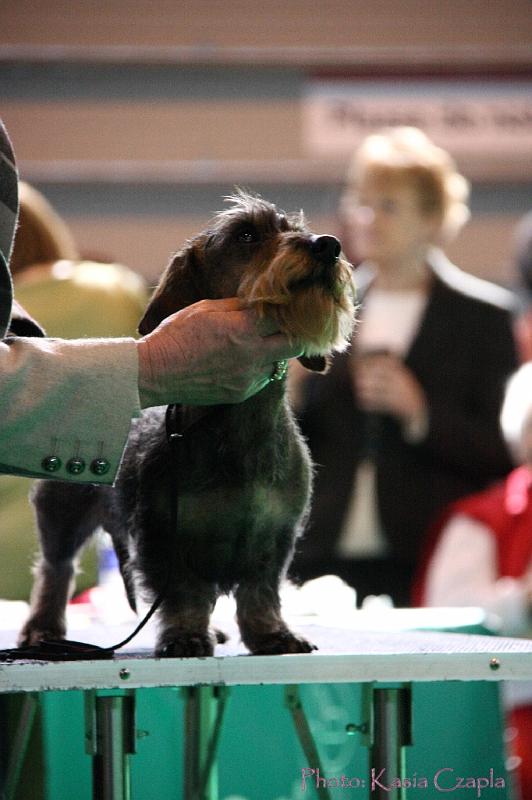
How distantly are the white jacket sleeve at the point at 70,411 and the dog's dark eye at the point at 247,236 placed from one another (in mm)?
302

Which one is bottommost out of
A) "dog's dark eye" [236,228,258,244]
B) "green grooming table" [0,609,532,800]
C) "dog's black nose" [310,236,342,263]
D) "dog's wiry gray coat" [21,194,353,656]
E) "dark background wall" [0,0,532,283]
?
"green grooming table" [0,609,532,800]

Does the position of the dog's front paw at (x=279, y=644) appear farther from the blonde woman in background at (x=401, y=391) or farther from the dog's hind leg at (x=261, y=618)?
the blonde woman in background at (x=401, y=391)

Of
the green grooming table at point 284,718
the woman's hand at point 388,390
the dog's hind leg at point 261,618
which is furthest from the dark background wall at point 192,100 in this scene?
the dog's hind leg at point 261,618

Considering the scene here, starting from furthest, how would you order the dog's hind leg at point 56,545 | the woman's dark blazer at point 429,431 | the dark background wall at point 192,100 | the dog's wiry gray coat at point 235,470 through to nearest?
the dark background wall at point 192,100 < the woman's dark blazer at point 429,431 < the dog's hind leg at point 56,545 < the dog's wiry gray coat at point 235,470

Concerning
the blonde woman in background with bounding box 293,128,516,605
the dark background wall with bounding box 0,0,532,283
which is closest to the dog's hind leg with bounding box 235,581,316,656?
the blonde woman in background with bounding box 293,128,516,605

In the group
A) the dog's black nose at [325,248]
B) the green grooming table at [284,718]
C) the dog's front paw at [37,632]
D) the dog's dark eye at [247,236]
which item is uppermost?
the dog's dark eye at [247,236]

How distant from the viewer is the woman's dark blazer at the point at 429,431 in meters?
3.32

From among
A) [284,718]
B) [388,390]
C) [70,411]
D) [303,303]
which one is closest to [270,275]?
[303,303]

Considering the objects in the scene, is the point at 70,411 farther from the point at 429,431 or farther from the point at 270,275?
the point at 429,431

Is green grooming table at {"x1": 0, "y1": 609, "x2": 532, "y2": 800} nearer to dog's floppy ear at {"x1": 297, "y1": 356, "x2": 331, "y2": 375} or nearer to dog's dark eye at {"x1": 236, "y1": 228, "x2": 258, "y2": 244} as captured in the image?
dog's floppy ear at {"x1": 297, "y1": 356, "x2": 331, "y2": 375}

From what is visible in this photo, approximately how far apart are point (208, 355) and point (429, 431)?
196cm

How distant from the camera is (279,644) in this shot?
1.65 meters

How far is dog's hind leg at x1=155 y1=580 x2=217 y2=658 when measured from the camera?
5.22ft

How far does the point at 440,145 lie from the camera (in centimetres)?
559
